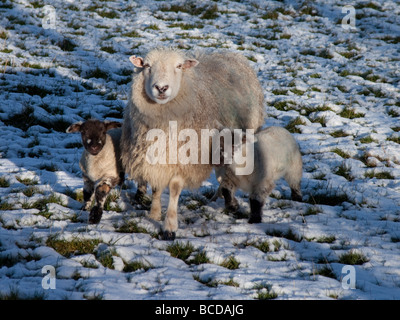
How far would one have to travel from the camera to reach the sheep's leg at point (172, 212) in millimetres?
4396

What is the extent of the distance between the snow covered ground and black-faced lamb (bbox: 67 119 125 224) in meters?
0.26

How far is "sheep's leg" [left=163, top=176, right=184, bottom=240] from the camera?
14.4ft

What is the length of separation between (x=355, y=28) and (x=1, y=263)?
43.0ft

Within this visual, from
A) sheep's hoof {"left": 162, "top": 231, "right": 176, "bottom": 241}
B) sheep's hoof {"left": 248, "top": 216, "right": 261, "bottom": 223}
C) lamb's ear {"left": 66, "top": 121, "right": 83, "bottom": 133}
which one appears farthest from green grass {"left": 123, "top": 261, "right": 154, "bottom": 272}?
lamb's ear {"left": 66, "top": 121, "right": 83, "bottom": 133}

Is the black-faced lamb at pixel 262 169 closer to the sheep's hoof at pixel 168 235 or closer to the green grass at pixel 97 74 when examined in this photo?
the sheep's hoof at pixel 168 235

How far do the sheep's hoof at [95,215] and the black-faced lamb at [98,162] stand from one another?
0.01 m

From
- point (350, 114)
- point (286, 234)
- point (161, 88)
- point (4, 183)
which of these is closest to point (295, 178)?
point (286, 234)

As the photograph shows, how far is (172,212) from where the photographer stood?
4.58m

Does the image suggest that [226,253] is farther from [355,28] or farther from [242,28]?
[355,28]

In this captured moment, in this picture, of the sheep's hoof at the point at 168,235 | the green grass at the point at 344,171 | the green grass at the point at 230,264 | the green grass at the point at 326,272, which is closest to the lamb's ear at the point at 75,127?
the sheep's hoof at the point at 168,235

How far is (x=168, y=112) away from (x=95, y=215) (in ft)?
4.37

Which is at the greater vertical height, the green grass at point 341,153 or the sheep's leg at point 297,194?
the green grass at point 341,153
